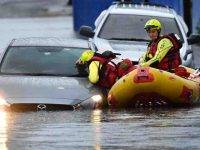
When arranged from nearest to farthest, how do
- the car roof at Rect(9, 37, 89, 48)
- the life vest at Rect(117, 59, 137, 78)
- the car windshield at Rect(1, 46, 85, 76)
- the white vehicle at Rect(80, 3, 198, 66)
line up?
the life vest at Rect(117, 59, 137, 78) < the car windshield at Rect(1, 46, 85, 76) < the car roof at Rect(9, 37, 89, 48) < the white vehicle at Rect(80, 3, 198, 66)

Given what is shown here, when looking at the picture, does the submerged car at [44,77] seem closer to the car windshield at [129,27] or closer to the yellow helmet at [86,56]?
the yellow helmet at [86,56]

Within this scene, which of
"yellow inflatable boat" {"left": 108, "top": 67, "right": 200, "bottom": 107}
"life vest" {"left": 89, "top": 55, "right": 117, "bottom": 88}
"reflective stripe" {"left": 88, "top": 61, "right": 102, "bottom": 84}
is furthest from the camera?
"life vest" {"left": 89, "top": 55, "right": 117, "bottom": 88}

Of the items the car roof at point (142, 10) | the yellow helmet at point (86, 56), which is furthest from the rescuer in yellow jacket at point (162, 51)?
the car roof at point (142, 10)

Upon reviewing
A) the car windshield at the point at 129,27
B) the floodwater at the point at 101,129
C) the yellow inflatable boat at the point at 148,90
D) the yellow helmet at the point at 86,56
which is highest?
the floodwater at the point at 101,129

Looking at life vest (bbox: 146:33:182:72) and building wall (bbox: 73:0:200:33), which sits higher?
life vest (bbox: 146:33:182:72)

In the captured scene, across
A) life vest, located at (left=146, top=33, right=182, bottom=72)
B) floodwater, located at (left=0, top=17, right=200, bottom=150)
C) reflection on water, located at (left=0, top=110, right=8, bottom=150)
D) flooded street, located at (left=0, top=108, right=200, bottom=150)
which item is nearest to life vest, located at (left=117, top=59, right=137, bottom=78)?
life vest, located at (left=146, top=33, right=182, bottom=72)

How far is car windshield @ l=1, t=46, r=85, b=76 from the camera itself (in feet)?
45.7

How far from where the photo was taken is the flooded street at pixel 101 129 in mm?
9070

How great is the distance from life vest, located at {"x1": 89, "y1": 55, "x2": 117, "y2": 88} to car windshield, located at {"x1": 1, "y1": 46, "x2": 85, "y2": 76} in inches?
18.6

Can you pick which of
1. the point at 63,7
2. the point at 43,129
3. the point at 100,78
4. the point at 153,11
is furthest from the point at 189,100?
the point at 63,7

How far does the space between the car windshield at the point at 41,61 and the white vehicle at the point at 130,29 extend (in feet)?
7.29

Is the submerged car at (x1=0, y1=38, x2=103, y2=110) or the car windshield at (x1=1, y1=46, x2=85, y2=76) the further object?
the car windshield at (x1=1, y1=46, x2=85, y2=76)

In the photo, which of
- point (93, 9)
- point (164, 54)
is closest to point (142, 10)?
point (164, 54)

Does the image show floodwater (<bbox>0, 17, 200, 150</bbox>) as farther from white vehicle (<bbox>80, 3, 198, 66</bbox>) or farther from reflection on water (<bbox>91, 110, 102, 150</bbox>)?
white vehicle (<bbox>80, 3, 198, 66</bbox>)
